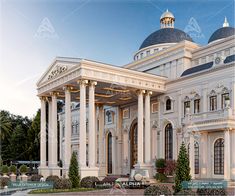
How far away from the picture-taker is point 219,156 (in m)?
29.4

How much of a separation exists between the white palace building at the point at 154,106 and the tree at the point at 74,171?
5110mm

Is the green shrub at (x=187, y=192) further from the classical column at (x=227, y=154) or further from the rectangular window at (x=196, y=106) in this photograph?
the rectangular window at (x=196, y=106)

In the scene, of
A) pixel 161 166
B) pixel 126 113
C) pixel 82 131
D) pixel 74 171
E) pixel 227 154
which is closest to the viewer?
pixel 74 171

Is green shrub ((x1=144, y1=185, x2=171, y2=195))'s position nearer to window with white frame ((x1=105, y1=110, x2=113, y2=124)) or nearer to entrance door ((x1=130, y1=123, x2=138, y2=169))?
entrance door ((x1=130, y1=123, x2=138, y2=169))

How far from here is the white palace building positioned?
29672 mm

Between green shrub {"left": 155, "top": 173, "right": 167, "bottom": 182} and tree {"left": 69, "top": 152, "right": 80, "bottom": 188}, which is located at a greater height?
tree {"left": 69, "top": 152, "right": 80, "bottom": 188}

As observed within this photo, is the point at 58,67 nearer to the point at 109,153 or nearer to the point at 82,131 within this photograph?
the point at 82,131

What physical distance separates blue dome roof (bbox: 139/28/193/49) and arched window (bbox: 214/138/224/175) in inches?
748

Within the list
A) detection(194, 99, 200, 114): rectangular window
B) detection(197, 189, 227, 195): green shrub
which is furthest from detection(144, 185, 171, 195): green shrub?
detection(194, 99, 200, 114): rectangular window

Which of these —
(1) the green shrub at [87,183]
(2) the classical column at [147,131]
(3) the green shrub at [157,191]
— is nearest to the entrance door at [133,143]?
(2) the classical column at [147,131]

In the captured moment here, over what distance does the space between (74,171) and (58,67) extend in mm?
13981

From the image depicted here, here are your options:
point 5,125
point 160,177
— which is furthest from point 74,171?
point 5,125

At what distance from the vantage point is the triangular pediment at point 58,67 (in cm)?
3262

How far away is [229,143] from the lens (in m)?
26.6
